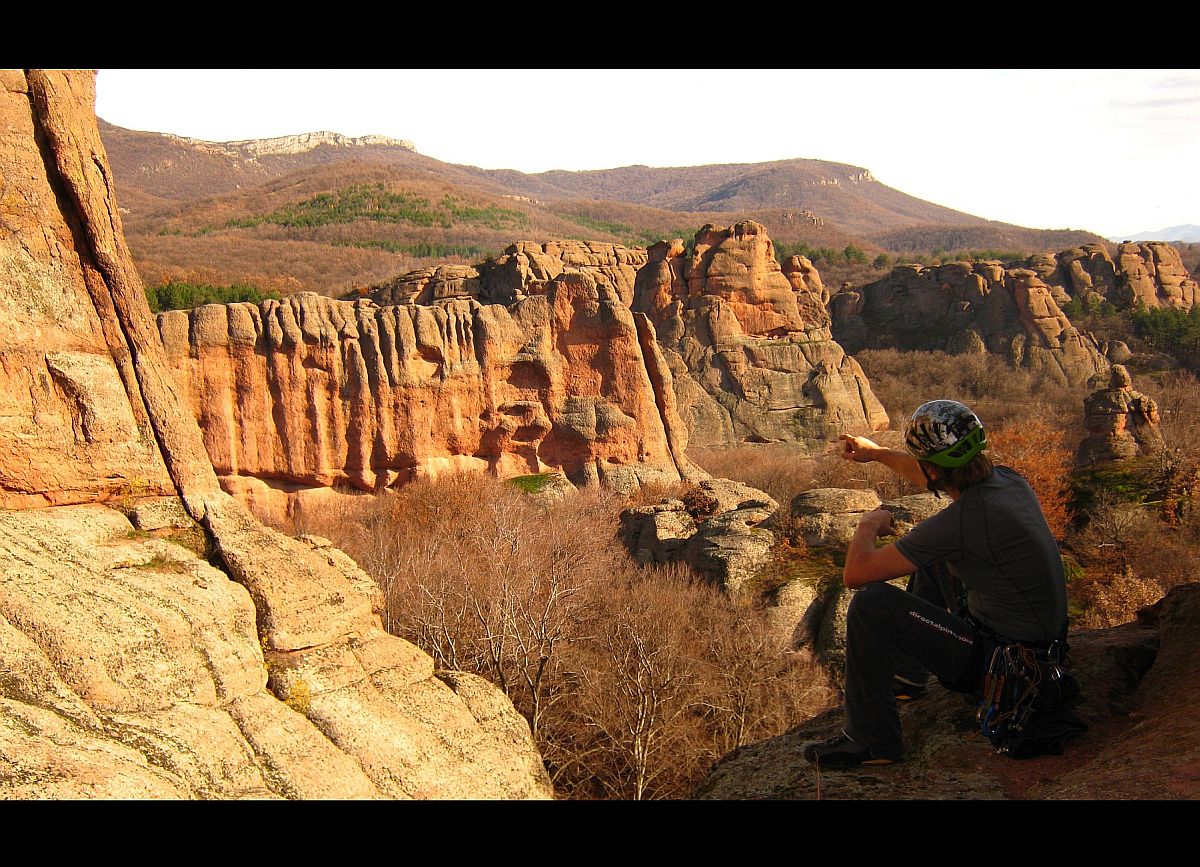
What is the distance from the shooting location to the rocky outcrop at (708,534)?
1920cm

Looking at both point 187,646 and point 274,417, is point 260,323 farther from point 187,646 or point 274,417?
point 187,646

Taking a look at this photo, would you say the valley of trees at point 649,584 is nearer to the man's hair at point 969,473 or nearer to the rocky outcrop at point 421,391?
the rocky outcrop at point 421,391

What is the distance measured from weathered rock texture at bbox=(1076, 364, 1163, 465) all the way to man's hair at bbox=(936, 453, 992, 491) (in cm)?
2656

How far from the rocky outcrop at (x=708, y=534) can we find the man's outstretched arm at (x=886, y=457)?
1371cm

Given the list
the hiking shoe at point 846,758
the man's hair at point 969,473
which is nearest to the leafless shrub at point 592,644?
the hiking shoe at point 846,758

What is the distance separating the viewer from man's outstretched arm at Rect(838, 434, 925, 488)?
4.81 metres

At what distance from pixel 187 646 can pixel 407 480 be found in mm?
19512

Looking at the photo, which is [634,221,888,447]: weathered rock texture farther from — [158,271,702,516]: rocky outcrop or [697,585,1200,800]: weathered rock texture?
[697,585,1200,800]: weathered rock texture

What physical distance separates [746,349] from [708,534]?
24079mm

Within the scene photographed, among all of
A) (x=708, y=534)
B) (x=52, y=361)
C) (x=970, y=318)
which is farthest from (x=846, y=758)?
(x=970, y=318)

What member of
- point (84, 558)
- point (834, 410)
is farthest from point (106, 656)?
point (834, 410)

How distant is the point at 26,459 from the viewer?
20.5ft

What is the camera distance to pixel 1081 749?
4402 mm

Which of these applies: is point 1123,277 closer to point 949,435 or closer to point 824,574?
point 824,574
